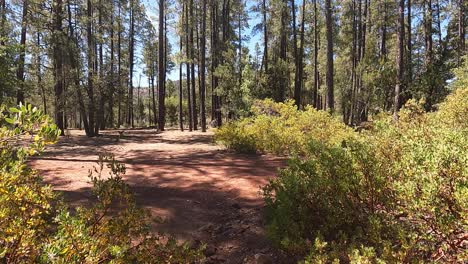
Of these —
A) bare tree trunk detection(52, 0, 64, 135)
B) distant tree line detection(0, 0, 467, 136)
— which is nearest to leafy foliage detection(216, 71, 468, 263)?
distant tree line detection(0, 0, 467, 136)

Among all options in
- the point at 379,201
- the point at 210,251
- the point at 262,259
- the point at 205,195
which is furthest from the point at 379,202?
the point at 205,195

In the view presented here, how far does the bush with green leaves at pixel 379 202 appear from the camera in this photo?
2.11 m

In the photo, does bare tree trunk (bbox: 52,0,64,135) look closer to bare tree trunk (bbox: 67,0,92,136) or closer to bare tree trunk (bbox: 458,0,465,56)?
bare tree trunk (bbox: 67,0,92,136)

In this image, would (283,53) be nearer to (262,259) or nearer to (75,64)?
(75,64)

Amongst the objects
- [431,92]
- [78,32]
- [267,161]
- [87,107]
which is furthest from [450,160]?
[78,32]

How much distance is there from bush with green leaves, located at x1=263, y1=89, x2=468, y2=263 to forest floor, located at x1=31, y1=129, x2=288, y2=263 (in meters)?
0.53

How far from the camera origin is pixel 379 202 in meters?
2.90

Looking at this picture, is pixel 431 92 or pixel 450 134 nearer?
pixel 450 134

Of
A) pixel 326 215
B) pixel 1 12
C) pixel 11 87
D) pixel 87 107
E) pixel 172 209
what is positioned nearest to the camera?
pixel 326 215

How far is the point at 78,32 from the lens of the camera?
639 inches

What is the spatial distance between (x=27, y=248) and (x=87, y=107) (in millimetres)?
15525

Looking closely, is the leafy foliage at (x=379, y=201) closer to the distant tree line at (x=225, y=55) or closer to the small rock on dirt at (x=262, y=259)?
the small rock on dirt at (x=262, y=259)

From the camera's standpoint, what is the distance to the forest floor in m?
3.54

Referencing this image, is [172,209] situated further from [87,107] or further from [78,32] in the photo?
[78,32]
